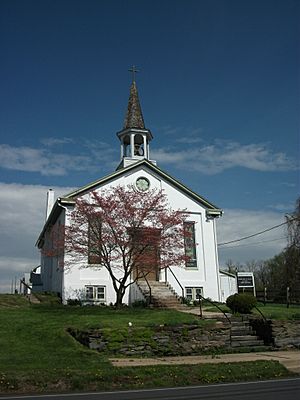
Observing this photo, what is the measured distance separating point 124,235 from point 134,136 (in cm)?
1131

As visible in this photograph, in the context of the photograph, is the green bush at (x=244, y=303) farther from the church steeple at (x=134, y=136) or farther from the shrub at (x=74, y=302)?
the church steeple at (x=134, y=136)

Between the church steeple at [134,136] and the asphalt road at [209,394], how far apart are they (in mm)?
22044

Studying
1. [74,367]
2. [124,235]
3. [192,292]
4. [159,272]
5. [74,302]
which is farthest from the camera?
[192,292]

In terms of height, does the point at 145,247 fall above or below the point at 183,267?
above

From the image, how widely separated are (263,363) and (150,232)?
1154 cm

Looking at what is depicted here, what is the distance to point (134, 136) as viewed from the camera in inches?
1252

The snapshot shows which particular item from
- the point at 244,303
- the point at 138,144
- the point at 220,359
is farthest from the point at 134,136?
the point at 220,359

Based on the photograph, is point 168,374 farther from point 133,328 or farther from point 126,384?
point 133,328

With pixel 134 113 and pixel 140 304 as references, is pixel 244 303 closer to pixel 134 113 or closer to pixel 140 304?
pixel 140 304

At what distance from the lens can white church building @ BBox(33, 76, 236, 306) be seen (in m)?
25.4

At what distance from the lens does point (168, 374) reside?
1053 cm

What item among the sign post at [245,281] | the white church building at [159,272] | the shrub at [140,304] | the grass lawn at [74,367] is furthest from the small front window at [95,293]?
the sign post at [245,281]

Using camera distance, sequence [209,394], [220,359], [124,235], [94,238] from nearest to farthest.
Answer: [209,394] → [220,359] → [124,235] → [94,238]

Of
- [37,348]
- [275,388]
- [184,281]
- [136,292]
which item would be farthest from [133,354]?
[184,281]
